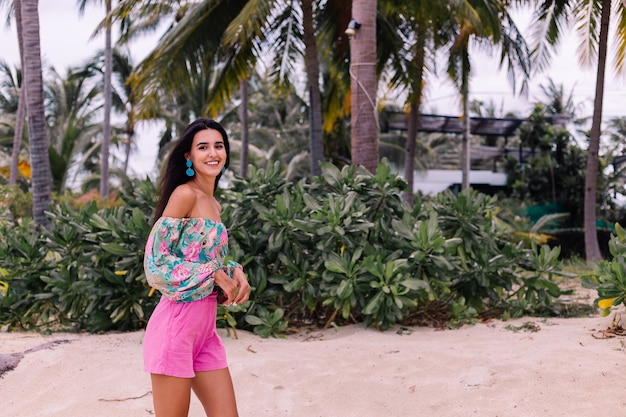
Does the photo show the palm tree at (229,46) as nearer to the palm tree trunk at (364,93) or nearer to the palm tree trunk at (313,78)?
the palm tree trunk at (313,78)

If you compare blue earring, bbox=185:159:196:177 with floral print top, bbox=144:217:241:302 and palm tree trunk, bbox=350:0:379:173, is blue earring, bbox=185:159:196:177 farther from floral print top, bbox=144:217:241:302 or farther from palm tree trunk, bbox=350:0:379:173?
palm tree trunk, bbox=350:0:379:173

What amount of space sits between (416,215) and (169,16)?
17215mm

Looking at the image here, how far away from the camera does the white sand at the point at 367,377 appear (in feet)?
11.9

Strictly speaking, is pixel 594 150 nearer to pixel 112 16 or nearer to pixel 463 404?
pixel 112 16

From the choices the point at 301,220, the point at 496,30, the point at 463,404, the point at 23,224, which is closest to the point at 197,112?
the point at 496,30

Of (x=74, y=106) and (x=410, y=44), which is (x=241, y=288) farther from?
(x=74, y=106)

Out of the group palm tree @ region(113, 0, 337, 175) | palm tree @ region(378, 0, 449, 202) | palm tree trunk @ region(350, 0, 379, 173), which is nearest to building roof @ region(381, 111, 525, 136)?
palm tree @ region(378, 0, 449, 202)

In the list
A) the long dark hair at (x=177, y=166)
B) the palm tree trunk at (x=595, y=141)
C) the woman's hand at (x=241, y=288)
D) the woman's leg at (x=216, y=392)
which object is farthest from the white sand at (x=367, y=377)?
the palm tree trunk at (x=595, y=141)

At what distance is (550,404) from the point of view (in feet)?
11.4

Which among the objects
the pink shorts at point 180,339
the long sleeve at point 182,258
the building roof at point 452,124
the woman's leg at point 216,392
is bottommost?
the woman's leg at point 216,392

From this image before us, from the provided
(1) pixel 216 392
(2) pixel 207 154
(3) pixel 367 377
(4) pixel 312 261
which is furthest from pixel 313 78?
(1) pixel 216 392

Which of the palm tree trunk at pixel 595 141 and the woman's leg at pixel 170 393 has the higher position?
the palm tree trunk at pixel 595 141

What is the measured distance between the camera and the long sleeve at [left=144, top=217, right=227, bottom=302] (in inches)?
98.0

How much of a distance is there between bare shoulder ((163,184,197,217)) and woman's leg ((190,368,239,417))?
61 cm
